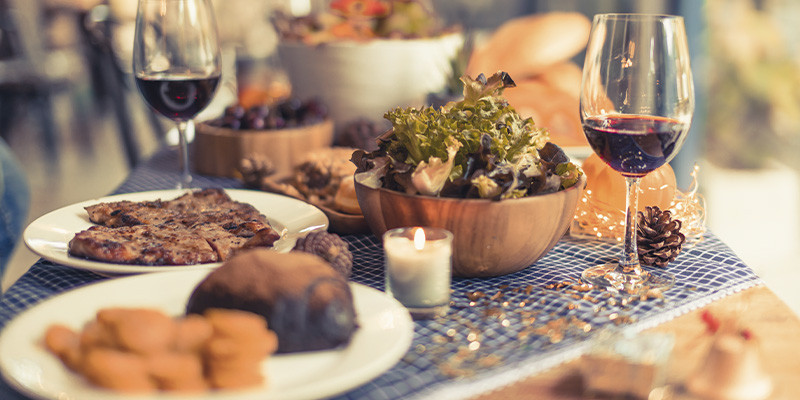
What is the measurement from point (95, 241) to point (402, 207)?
0.40 meters

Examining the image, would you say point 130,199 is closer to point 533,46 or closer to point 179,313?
point 179,313

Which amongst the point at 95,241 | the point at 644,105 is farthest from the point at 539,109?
the point at 95,241

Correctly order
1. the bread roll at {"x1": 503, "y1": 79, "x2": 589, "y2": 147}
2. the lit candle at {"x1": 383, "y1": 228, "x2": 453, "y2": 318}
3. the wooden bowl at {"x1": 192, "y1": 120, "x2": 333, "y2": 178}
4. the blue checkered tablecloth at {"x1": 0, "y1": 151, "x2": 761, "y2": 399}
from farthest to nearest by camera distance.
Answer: the bread roll at {"x1": 503, "y1": 79, "x2": 589, "y2": 147}, the wooden bowl at {"x1": 192, "y1": 120, "x2": 333, "y2": 178}, the lit candle at {"x1": 383, "y1": 228, "x2": 453, "y2": 318}, the blue checkered tablecloth at {"x1": 0, "y1": 151, "x2": 761, "y2": 399}

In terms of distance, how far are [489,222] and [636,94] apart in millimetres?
251

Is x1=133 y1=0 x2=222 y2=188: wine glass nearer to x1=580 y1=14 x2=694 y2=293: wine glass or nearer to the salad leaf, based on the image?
the salad leaf

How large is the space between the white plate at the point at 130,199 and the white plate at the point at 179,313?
3.5 inches

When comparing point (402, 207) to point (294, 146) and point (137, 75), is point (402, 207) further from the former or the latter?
point (294, 146)

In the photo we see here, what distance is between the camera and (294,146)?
5.87 ft

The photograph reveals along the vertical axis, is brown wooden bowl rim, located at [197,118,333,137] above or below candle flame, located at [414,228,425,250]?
below

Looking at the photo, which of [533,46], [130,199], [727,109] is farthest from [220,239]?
[727,109]

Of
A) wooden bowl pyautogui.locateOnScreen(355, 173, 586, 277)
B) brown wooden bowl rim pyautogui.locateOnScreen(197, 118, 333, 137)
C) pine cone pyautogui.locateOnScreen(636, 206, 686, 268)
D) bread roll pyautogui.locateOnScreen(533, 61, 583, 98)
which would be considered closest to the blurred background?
bread roll pyautogui.locateOnScreen(533, 61, 583, 98)

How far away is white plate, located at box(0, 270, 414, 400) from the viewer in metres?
0.62

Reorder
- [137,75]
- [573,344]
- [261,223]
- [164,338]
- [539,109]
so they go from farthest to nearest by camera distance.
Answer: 1. [539,109]
2. [137,75]
3. [261,223]
4. [573,344]
5. [164,338]

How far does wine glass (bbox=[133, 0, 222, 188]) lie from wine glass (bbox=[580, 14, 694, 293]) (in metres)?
0.76
